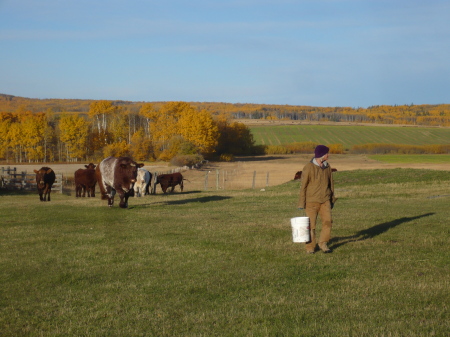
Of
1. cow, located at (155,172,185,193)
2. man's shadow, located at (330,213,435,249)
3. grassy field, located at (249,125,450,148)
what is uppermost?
grassy field, located at (249,125,450,148)

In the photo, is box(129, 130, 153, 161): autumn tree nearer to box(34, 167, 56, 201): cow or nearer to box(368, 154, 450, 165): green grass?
box(368, 154, 450, 165): green grass

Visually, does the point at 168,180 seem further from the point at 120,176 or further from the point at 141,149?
the point at 141,149

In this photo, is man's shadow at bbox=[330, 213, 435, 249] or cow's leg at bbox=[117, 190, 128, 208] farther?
cow's leg at bbox=[117, 190, 128, 208]

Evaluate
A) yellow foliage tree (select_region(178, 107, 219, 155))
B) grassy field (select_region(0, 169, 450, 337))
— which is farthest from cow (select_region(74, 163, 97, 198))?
yellow foliage tree (select_region(178, 107, 219, 155))

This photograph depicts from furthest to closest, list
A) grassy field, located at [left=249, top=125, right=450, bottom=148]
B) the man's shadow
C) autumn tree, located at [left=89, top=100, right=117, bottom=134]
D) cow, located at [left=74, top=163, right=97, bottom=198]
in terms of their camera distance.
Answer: grassy field, located at [left=249, top=125, right=450, bottom=148]
autumn tree, located at [left=89, top=100, right=117, bottom=134]
cow, located at [left=74, top=163, right=97, bottom=198]
the man's shadow

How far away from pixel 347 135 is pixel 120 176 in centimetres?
13741

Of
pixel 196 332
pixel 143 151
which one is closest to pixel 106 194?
pixel 196 332

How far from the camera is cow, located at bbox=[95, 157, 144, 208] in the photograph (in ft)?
62.1

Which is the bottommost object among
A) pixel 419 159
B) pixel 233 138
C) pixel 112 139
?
pixel 419 159

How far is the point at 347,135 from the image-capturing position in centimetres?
15100

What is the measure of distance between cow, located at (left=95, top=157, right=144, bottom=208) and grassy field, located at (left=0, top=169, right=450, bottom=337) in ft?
10.6

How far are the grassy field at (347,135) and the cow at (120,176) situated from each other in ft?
375

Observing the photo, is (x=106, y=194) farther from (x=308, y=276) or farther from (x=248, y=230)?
(x=308, y=276)

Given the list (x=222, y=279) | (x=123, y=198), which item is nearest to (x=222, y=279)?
(x=222, y=279)
